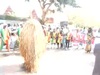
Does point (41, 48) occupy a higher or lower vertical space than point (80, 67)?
higher

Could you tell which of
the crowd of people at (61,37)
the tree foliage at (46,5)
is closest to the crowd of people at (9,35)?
the crowd of people at (61,37)

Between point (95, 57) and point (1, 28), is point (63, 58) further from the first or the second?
point (1, 28)

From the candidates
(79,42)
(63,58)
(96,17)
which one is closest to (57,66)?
(63,58)

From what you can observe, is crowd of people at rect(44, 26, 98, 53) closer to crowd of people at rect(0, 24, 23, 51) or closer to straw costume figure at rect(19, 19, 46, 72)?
straw costume figure at rect(19, 19, 46, 72)

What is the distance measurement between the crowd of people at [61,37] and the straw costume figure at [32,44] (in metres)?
0.04

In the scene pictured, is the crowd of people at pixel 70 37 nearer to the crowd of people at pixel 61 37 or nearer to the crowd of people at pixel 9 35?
the crowd of people at pixel 61 37

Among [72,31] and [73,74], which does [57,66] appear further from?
[72,31]

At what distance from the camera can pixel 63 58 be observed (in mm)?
1916

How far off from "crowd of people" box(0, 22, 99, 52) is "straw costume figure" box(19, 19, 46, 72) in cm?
4

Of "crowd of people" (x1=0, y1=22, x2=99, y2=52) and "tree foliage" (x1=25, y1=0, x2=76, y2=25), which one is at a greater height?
"tree foliage" (x1=25, y1=0, x2=76, y2=25)

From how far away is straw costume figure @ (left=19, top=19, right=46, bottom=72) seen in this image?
188cm

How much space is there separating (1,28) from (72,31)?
0.43 metres

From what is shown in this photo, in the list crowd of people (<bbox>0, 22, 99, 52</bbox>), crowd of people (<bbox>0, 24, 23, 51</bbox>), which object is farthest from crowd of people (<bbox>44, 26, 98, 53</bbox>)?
crowd of people (<bbox>0, 24, 23, 51</bbox>)

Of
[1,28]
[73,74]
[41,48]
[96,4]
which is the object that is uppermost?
[96,4]
